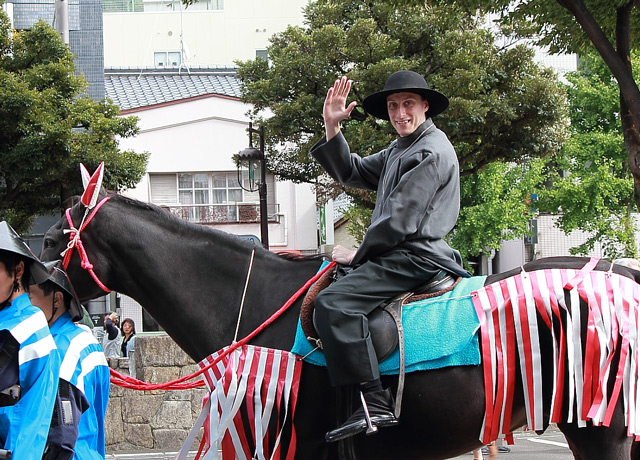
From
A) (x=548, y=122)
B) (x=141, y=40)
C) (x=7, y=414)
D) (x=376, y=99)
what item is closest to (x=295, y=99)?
(x=548, y=122)

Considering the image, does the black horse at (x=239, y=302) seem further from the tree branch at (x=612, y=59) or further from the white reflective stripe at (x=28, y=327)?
the tree branch at (x=612, y=59)

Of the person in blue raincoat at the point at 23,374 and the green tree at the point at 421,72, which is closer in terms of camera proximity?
the person in blue raincoat at the point at 23,374

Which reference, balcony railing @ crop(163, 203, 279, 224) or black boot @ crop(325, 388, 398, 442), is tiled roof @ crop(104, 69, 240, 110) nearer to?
balcony railing @ crop(163, 203, 279, 224)

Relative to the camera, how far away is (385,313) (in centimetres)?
393

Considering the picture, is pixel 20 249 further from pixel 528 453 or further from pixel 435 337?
pixel 528 453

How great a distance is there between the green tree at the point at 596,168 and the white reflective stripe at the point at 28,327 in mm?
25017

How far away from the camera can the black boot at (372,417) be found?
12.0 ft

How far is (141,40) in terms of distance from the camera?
40.4 meters

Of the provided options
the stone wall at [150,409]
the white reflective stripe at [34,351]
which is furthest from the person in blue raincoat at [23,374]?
the stone wall at [150,409]

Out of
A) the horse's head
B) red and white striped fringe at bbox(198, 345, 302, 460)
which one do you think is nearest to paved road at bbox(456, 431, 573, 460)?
red and white striped fringe at bbox(198, 345, 302, 460)

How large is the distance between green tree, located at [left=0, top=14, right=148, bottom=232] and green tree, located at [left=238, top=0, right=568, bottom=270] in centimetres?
436

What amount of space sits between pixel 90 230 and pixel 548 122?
16048 millimetres

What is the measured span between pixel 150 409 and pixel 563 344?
7.17m

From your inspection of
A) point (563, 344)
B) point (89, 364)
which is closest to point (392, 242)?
point (563, 344)
